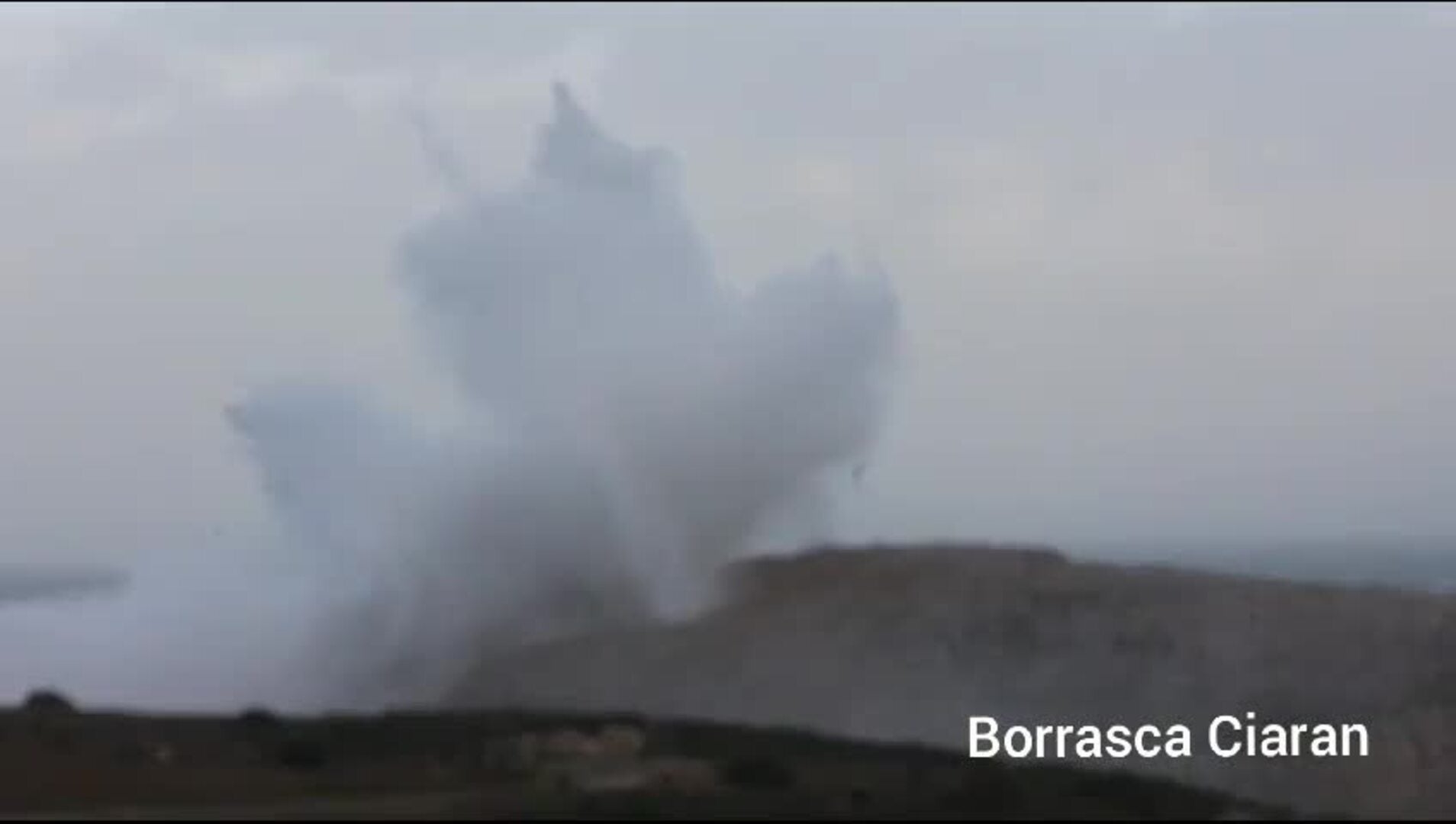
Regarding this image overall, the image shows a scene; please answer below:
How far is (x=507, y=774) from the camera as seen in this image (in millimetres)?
29750

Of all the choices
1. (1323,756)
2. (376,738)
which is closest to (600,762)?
(376,738)

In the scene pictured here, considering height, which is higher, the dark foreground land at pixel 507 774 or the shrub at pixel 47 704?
the shrub at pixel 47 704

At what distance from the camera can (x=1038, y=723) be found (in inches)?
1570

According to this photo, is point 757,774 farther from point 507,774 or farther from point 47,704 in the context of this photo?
point 47,704

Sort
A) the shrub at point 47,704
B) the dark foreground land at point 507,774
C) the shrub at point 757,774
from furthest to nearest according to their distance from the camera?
the shrub at point 47,704 → the shrub at point 757,774 → the dark foreground land at point 507,774

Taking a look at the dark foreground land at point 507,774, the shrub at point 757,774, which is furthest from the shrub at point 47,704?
the shrub at point 757,774

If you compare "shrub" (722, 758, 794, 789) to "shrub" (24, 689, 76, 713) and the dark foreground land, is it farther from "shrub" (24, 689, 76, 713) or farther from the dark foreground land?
"shrub" (24, 689, 76, 713)

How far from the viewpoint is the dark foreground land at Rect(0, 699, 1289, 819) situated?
26.5 m

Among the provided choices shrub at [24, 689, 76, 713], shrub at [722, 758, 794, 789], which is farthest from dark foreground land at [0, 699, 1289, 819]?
shrub at [24, 689, 76, 713]

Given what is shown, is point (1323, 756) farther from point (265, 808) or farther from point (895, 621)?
point (265, 808)

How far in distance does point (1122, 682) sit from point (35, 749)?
16600 millimetres

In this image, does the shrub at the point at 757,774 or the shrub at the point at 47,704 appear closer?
the shrub at the point at 757,774

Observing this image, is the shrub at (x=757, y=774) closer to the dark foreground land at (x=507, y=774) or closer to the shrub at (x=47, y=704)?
the dark foreground land at (x=507, y=774)

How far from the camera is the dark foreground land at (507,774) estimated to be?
26.5 meters
